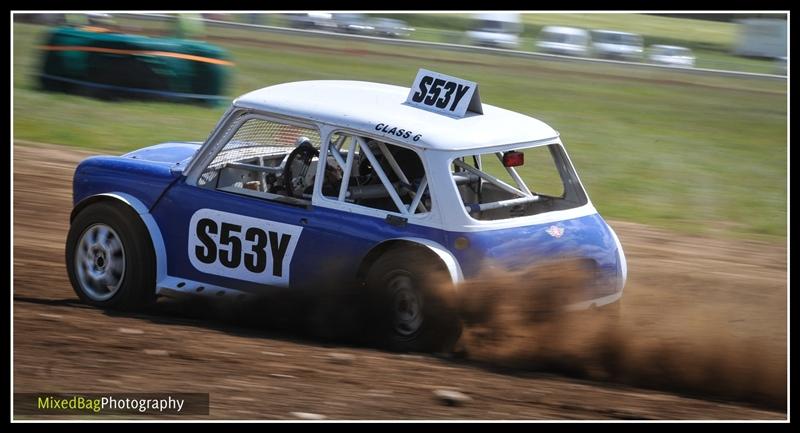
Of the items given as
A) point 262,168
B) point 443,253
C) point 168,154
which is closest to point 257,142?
point 262,168

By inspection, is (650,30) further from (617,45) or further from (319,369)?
(319,369)

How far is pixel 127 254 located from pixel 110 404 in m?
2.00

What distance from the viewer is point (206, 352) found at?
6.43 m

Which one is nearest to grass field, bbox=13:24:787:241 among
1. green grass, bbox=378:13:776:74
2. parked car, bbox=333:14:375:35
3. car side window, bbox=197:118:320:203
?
green grass, bbox=378:13:776:74

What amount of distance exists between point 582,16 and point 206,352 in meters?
24.6

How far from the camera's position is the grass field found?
1345cm

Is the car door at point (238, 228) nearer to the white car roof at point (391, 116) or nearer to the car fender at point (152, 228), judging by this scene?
the car fender at point (152, 228)

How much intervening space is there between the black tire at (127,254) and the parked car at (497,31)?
63.6ft

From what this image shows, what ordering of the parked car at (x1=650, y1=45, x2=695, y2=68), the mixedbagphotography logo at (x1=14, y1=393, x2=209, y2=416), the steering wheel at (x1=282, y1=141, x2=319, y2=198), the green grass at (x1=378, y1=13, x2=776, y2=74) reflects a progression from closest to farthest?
1. the mixedbagphotography logo at (x1=14, y1=393, x2=209, y2=416)
2. the steering wheel at (x1=282, y1=141, x2=319, y2=198)
3. the parked car at (x1=650, y1=45, x2=695, y2=68)
4. the green grass at (x1=378, y1=13, x2=776, y2=74)

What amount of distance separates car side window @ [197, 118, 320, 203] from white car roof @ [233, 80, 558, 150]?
15 centimetres

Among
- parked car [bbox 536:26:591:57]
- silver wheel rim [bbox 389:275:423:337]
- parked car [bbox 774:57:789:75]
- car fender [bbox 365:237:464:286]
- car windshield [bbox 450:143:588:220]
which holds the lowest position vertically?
silver wheel rim [bbox 389:275:423:337]

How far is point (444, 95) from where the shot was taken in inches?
283

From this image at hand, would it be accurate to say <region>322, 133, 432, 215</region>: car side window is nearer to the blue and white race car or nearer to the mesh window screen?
the blue and white race car

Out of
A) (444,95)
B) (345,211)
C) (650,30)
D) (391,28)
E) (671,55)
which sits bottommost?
(345,211)
